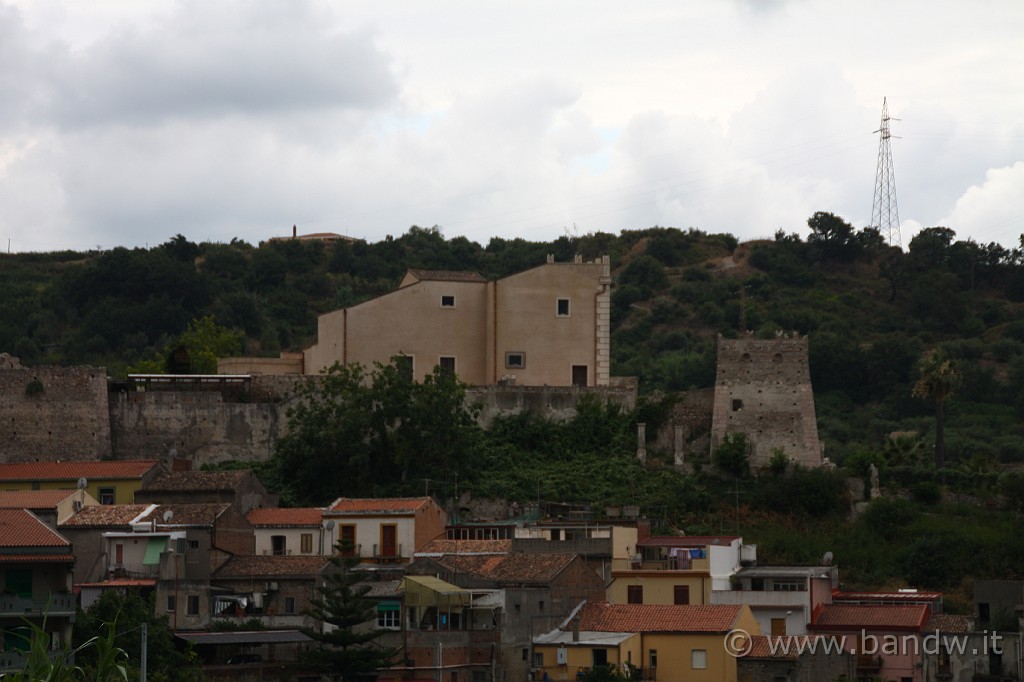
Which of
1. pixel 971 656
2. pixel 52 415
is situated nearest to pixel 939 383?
pixel 971 656

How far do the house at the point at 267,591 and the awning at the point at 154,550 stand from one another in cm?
140

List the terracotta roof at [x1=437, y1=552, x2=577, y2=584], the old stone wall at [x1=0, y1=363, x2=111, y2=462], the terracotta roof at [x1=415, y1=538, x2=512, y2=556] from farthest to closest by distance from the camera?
the old stone wall at [x1=0, y1=363, x2=111, y2=462] < the terracotta roof at [x1=415, y1=538, x2=512, y2=556] < the terracotta roof at [x1=437, y1=552, x2=577, y2=584]

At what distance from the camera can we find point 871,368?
91500 millimetres

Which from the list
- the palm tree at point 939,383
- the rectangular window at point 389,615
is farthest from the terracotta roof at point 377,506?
the palm tree at point 939,383

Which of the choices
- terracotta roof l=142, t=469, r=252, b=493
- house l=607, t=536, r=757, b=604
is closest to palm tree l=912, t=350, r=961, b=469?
house l=607, t=536, r=757, b=604

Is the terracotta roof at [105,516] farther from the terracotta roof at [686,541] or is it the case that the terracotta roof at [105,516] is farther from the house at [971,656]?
the house at [971,656]

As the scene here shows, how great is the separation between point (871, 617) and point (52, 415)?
24.9 m

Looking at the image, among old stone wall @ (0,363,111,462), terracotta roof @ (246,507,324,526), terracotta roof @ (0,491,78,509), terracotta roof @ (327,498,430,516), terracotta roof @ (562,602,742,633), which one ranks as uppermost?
old stone wall @ (0,363,111,462)

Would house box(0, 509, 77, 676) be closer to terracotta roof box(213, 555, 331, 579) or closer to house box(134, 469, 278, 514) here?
terracotta roof box(213, 555, 331, 579)

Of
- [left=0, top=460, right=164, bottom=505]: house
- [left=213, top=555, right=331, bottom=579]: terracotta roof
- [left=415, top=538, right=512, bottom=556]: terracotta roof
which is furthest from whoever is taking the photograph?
[left=0, top=460, right=164, bottom=505]: house

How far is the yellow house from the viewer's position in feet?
152

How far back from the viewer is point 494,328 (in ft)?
209

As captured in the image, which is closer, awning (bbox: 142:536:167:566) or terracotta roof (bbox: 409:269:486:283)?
awning (bbox: 142:536:167:566)

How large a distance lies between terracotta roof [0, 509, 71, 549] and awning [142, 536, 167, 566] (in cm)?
322
